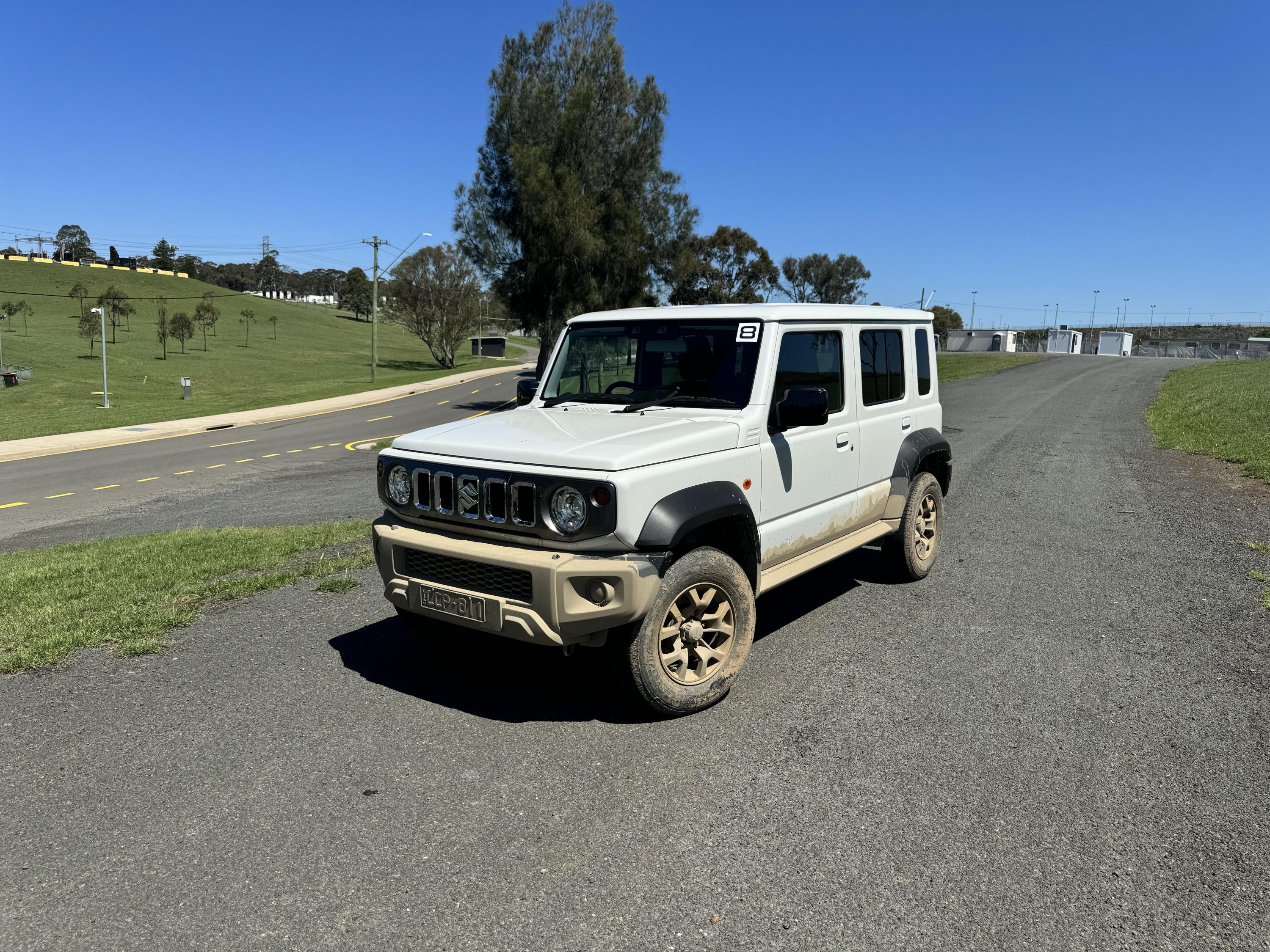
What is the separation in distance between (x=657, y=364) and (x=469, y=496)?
62.6 inches

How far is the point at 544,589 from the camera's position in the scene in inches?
147

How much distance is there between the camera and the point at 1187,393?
25.3 meters

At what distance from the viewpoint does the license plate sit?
3932 millimetres

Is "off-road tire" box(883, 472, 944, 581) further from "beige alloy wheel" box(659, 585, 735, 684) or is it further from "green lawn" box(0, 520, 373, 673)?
"green lawn" box(0, 520, 373, 673)

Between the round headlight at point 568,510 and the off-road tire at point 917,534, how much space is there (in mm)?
3256

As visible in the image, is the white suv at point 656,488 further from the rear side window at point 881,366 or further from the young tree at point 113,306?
the young tree at point 113,306

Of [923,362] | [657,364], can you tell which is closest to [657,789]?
[657,364]

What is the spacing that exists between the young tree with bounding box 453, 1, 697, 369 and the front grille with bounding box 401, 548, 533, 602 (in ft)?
89.2

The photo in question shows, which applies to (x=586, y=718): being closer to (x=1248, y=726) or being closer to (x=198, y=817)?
(x=198, y=817)

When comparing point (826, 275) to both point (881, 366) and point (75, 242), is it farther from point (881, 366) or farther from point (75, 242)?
point (75, 242)

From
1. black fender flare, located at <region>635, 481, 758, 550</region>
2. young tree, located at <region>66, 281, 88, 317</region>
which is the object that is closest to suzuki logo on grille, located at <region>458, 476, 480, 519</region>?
black fender flare, located at <region>635, 481, 758, 550</region>

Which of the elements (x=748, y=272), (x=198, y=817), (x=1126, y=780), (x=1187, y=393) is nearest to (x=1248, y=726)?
(x=1126, y=780)

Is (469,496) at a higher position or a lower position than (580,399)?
lower

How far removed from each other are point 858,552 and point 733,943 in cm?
511
